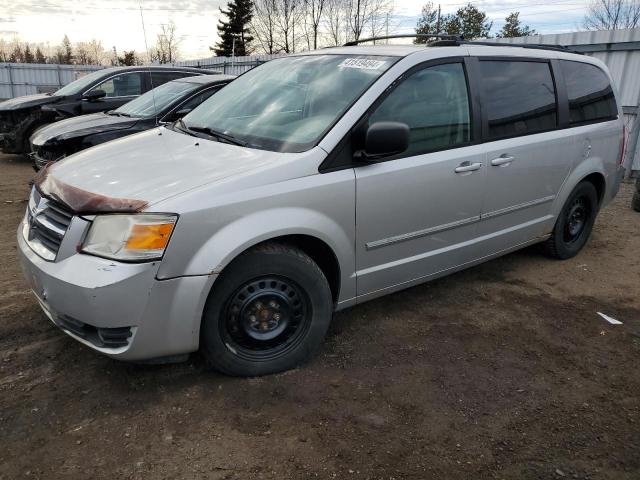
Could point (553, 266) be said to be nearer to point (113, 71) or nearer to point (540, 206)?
point (540, 206)

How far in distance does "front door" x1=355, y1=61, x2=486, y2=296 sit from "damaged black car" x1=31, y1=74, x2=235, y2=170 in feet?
11.1

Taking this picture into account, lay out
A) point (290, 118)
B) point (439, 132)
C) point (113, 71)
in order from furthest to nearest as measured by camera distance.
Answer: point (113, 71)
point (439, 132)
point (290, 118)

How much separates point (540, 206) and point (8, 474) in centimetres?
398

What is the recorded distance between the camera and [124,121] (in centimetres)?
655

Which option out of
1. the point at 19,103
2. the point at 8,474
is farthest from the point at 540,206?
the point at 19,103

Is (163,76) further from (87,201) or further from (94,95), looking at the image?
(87,201)

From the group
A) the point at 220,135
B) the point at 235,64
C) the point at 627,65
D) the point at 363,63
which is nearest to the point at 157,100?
the point at 220,135

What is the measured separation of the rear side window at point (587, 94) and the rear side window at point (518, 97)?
0.28 m

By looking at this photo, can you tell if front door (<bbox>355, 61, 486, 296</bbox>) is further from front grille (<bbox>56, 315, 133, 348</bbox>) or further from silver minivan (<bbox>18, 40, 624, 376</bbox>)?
front grille (<bbox>56, 315, 133, 348</bbox>)

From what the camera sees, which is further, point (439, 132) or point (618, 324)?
point (618, 324)

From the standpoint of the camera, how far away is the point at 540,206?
427 cm

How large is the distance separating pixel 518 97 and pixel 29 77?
24.8 metres

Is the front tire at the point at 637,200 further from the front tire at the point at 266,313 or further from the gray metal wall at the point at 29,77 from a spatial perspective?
the gray metal wall at the point at 29,77

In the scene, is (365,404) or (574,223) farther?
(574,223)
